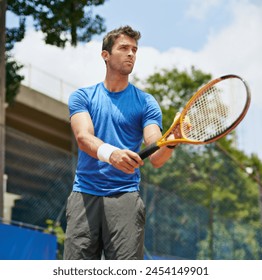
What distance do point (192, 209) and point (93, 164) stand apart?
499 inches

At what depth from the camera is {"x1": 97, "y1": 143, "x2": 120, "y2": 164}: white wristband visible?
136 inches

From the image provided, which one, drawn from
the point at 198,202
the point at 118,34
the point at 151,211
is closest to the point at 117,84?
the point at 118,34

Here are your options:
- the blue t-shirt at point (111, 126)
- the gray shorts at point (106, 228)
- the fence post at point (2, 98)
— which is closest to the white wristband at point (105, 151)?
the blue t-shirt at point (111, 126)

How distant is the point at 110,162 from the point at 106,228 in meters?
0.39

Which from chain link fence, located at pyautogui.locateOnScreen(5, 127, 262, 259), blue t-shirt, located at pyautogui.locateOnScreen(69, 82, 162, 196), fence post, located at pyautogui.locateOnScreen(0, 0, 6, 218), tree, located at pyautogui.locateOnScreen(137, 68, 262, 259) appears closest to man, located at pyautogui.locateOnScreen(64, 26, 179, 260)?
blue t-shirt, located at pyautogui.locateOnScreen(69, 82, 162, 196)

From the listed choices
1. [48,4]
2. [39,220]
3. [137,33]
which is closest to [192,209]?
[39,220]

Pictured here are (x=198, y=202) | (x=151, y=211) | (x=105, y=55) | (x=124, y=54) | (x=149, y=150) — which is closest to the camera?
(x=149, y=150)

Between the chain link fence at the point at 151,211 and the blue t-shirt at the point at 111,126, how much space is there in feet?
26.0

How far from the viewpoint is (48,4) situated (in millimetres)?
11750

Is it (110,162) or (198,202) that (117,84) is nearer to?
(110,162)

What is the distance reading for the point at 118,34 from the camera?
3.85 meters

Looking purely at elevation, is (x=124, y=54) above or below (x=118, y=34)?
below
